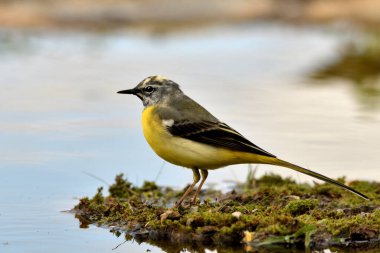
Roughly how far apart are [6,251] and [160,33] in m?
14.9

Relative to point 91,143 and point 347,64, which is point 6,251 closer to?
point 91,143

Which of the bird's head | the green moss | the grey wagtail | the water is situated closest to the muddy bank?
the water

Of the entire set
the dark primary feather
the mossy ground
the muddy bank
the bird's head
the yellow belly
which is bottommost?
the mossy ground

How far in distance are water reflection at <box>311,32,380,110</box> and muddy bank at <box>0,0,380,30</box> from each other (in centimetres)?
248

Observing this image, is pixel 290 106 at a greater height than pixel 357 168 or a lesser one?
greater

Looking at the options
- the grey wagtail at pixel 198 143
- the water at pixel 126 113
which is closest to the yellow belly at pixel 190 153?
the grey wagtail at pixel 198 143

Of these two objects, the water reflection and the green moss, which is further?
the water reflection

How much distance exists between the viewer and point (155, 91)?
9.80 metres

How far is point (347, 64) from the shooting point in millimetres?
19266

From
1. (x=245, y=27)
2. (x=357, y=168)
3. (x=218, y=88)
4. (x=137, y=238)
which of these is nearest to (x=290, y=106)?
(x=218, y=88)

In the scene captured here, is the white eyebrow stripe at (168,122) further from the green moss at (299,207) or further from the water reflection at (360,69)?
the water reflection at (360,69)

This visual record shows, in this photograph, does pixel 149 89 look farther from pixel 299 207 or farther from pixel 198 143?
pixel 299 207

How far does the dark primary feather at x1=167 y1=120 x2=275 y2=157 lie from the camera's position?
356 inches

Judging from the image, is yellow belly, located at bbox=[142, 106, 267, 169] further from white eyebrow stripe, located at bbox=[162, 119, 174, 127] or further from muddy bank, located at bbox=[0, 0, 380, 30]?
muddy bank, located at bbox=[0, 0, 380, 30]
